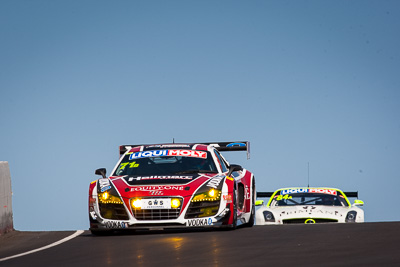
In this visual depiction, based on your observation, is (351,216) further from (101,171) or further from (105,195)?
(105,195)

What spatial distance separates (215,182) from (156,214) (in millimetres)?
949

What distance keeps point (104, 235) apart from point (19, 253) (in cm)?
247

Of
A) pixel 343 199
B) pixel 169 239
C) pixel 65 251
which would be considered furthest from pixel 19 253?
pixel 343 199

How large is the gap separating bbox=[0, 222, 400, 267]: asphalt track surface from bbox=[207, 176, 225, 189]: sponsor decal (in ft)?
2.09

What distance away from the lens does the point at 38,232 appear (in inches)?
545

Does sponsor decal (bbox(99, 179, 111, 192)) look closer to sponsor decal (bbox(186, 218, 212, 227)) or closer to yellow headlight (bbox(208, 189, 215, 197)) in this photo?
sponsor decal (bbox(186, 218, 212, 227))

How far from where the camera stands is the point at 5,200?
45.2 ft

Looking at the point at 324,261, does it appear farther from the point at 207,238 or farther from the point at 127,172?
the point at 127,172

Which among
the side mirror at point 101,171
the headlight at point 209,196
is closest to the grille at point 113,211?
the headlight at point 209,196

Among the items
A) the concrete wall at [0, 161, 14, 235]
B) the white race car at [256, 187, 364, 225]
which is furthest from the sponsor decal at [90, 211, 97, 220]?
the white race car at [256, 187, 364, 225]

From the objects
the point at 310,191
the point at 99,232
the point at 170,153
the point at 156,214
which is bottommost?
the point at 310,191

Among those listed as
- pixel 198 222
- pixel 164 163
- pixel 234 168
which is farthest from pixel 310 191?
pixel 198 222

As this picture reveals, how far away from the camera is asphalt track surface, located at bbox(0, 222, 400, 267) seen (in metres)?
8.41

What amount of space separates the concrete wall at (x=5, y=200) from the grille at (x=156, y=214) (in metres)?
2.40
